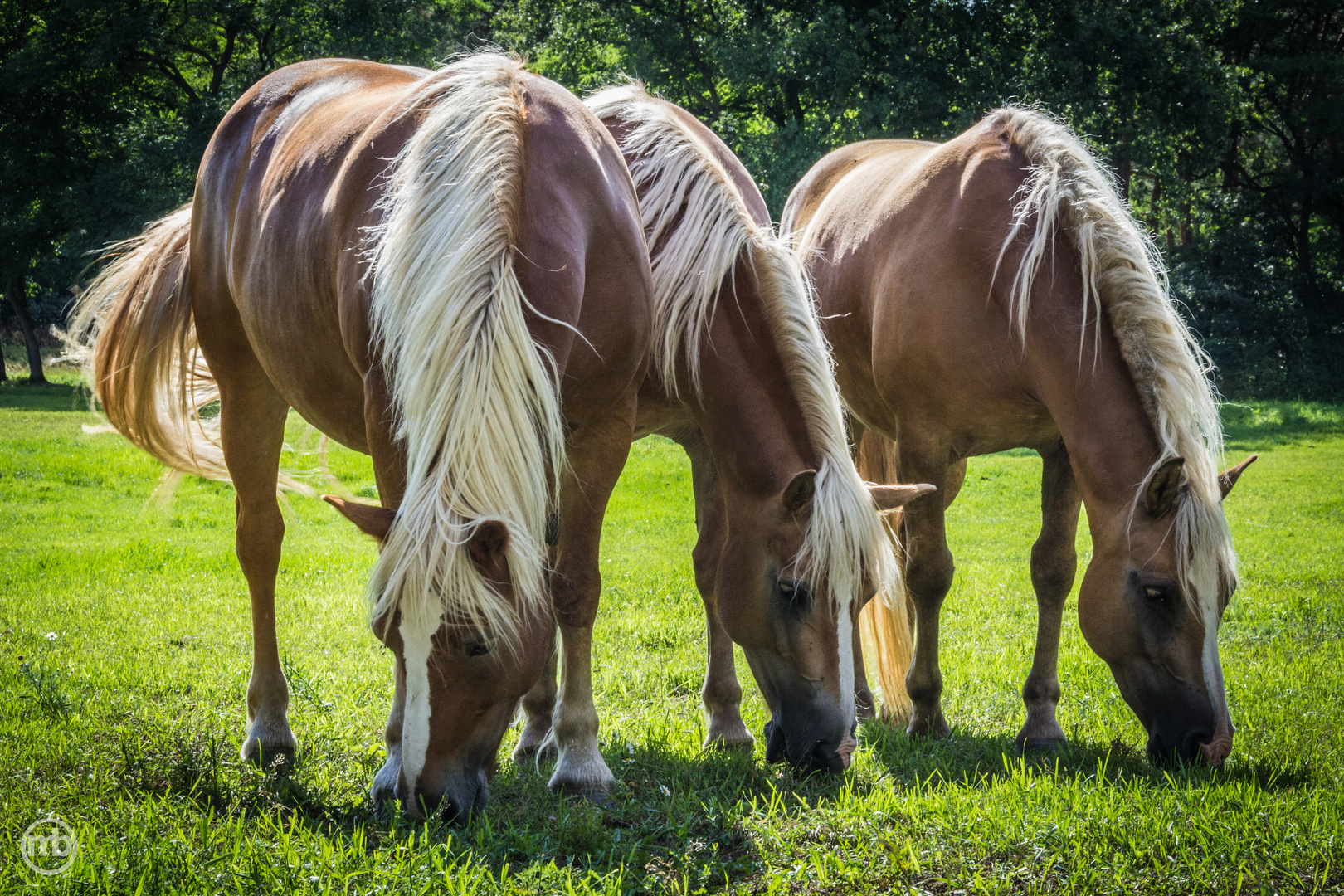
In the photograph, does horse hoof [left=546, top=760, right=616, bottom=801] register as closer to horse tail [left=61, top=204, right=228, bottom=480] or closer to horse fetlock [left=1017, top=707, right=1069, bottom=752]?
horse fetlock [left=1017, top=707, right=1069, bottom=752]

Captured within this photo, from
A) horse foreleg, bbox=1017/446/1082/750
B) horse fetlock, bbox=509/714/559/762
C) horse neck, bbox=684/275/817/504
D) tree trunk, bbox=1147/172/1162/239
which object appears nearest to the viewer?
horse neck, bbox=684/275/817/504

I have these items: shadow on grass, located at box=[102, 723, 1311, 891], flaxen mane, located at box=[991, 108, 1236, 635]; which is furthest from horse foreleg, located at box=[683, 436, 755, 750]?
flaxen mane, located at box=[991, 108, 1236, 635]

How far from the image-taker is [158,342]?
4.64 metres

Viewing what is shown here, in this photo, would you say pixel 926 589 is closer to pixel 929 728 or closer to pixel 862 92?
pixel 929 728

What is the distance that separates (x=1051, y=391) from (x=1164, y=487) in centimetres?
57

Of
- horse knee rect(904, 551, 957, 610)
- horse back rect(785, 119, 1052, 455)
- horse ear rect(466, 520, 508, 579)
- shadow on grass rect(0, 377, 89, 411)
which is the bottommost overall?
shadow on grass rect(0, 377, 89, 411)

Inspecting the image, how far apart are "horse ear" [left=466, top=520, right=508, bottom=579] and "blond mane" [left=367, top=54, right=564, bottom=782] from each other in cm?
2

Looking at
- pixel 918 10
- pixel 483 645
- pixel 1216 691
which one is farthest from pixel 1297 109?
pixel 483 645

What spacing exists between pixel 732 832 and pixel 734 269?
77.0 inches

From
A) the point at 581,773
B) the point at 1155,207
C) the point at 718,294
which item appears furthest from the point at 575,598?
the point at 1155,207

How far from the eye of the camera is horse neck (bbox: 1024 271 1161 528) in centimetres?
341

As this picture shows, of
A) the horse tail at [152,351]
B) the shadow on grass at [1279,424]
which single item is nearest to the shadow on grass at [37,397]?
the horse tail at [152,351]

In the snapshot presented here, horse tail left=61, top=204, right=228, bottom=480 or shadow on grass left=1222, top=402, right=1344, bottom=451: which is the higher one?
horse tail left=61, top=204, right=228, bottom=480

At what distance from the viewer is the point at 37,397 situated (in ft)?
72.2
